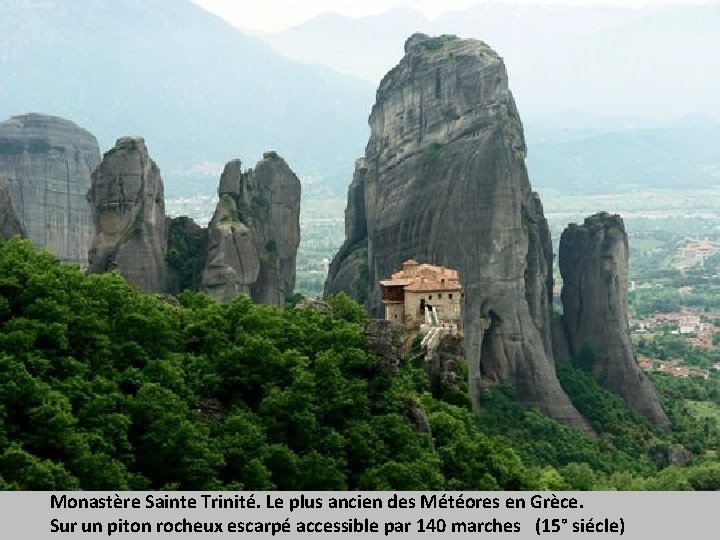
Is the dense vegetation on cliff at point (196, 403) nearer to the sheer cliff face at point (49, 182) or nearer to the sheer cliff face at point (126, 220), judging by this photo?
the sheer cliff face at point (126, 220)

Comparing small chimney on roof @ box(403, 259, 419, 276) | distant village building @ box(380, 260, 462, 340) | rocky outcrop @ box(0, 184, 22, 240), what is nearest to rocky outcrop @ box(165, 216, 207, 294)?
rocky outcrop @ box(0, 184, 22, 240)

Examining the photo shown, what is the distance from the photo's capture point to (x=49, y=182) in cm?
8562

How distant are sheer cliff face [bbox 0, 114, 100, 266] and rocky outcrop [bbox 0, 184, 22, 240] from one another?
19.1m

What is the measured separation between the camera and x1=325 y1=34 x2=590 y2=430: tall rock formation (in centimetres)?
6500

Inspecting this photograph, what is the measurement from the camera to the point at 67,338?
3189 centimetres

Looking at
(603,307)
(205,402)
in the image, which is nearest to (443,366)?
(205,402)

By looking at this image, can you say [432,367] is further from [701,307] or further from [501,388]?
[701,307]

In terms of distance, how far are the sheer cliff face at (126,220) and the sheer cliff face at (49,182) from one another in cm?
1944

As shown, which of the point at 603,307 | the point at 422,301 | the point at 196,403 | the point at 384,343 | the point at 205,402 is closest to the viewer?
the point at 196,403

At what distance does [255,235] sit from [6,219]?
1171 centimetres

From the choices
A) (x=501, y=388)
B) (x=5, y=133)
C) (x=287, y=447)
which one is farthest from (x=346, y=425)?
(x=5, y=133)

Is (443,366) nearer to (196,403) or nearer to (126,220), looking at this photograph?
(196,403)

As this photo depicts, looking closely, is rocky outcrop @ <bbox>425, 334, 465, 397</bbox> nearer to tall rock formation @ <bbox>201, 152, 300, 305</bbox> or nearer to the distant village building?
the distant village building

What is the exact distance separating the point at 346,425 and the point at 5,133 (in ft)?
194
